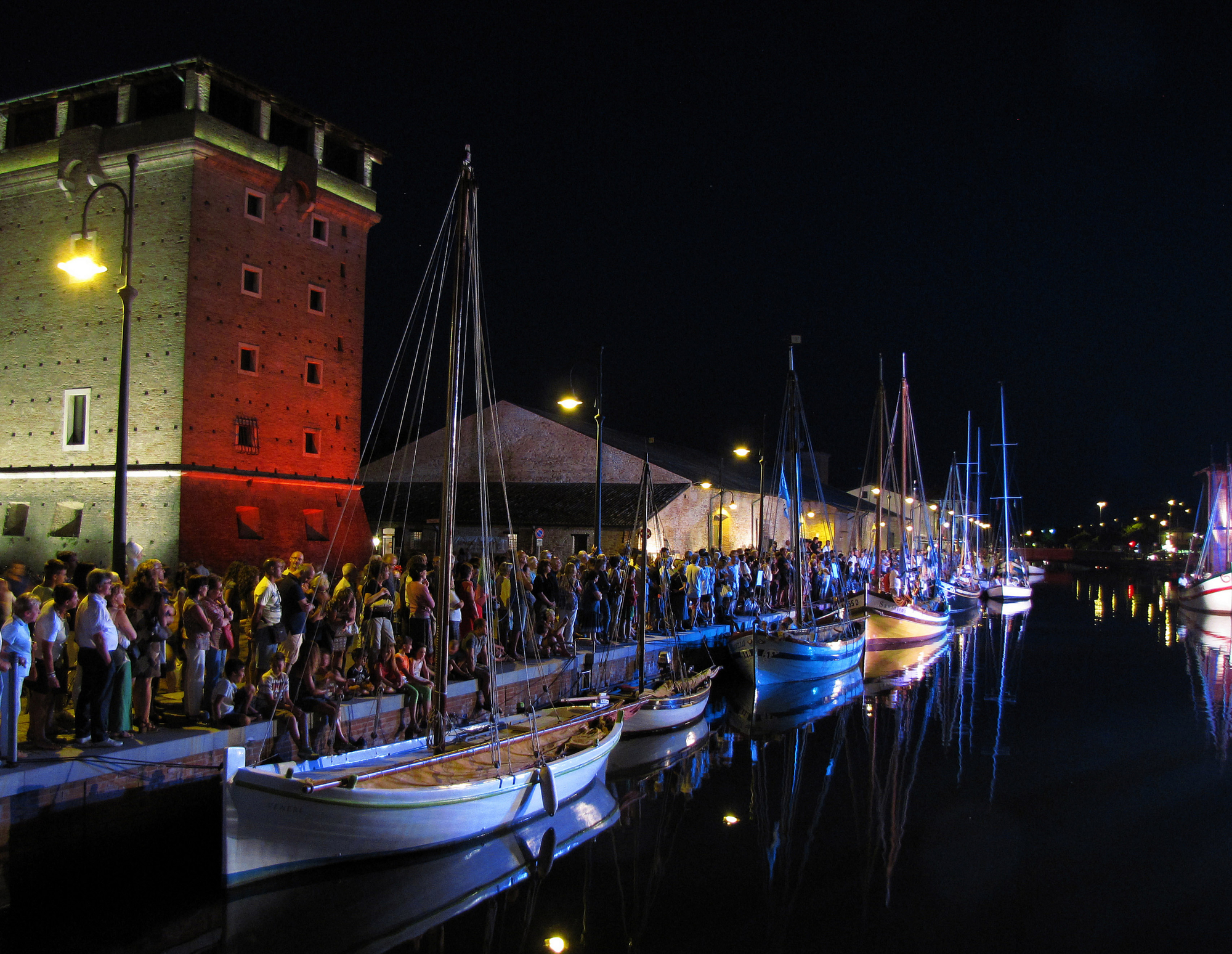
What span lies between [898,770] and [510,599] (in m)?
7.81

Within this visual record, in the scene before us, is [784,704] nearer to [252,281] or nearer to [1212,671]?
[1212,671]

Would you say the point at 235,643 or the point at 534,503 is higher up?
the point at 534,503

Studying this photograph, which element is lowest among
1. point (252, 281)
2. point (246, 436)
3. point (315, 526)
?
point (315, 526)

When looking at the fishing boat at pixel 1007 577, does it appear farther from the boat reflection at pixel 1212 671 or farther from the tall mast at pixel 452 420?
the tall mast at pixel 452 420

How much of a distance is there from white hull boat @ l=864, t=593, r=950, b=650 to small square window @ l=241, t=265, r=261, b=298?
2208 centimetres

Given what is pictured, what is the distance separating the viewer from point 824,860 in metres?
12.4

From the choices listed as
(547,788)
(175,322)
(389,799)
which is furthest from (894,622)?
(389,799)

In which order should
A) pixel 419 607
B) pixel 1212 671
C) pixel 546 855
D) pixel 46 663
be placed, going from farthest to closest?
pixel 1212 671
pixel 419 607
pixel 546 855
pixel 46 663

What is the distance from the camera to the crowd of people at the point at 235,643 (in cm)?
992

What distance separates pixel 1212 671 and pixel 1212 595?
24506 mm

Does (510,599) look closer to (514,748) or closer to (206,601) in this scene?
(514,748)

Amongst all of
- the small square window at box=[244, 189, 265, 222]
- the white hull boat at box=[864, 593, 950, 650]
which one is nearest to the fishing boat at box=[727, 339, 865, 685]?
the white hull boat at box=[864, 593, 950, 650]

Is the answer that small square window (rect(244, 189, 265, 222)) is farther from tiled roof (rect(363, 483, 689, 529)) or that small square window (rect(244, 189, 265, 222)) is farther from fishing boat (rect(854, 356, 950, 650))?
fishing boat (rect(854, 356, 950, 650))

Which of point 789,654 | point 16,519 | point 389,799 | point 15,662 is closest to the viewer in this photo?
point 15,662
